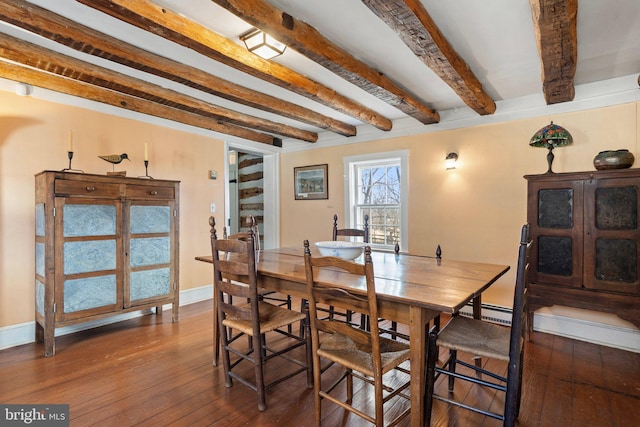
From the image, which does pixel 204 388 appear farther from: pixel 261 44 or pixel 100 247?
pixel 261 44

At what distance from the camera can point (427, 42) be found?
1983 millimetres

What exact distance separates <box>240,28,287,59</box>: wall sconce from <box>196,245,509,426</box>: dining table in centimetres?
146

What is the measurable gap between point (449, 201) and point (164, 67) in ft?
10.1

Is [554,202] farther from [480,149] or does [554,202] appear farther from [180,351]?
[180,351]

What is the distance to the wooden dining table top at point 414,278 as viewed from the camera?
1453 mm

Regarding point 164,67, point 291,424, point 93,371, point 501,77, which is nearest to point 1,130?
point 164,67

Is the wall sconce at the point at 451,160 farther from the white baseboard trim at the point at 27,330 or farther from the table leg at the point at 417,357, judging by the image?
the white baseboard trim at the point at 27,330

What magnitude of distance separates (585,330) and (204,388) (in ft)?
10.9

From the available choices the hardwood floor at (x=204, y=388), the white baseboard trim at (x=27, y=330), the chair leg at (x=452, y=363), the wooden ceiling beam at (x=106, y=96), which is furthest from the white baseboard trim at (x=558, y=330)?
the wooden ceiling beam at (x=106, y=96)

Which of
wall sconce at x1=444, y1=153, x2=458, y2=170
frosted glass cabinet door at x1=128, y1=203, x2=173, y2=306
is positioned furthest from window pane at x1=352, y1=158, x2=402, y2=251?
frosted glass cabinet door at x1=128, y1=203, x2=173, y2=306

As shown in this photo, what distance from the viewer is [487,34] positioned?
2131mm

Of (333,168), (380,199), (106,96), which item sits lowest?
(380,199)

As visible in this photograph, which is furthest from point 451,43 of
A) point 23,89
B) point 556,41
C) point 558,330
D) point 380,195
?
point 23,89

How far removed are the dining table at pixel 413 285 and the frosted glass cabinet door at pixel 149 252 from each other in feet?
3.84
